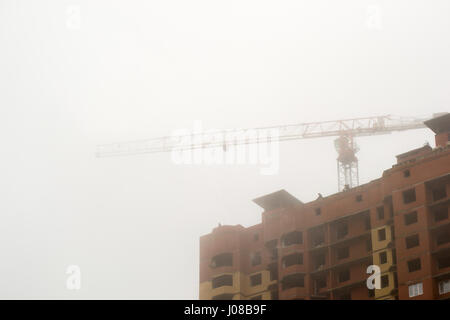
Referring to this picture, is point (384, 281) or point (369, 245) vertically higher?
point (369, 245)

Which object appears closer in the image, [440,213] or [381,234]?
[440,213]

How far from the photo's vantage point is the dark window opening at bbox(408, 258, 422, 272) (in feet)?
337

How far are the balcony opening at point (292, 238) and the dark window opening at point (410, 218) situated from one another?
15.2 meters

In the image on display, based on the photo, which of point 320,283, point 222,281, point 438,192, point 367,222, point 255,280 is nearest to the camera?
point 438,192

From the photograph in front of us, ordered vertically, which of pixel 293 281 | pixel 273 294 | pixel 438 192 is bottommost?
pixel 273 294

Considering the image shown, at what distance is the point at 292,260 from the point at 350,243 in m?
7.45

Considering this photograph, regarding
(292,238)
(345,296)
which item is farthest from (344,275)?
(292,238)

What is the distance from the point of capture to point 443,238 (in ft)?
338

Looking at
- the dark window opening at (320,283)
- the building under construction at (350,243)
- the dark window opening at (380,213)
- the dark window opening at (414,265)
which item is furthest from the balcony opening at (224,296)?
the dark window opening at (414,265)

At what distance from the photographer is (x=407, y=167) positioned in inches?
4235

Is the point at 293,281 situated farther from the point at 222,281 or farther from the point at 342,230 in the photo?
the point at 222,281
